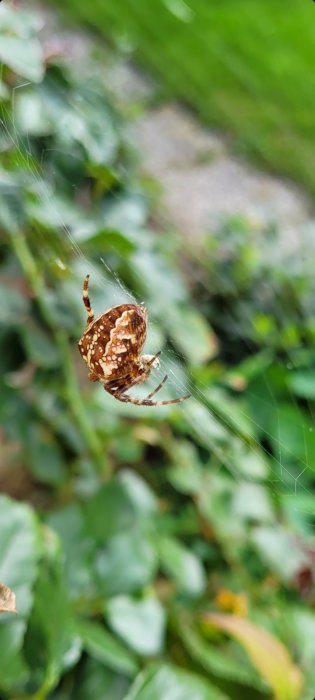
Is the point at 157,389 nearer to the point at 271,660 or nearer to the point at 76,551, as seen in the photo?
the point at 76,551

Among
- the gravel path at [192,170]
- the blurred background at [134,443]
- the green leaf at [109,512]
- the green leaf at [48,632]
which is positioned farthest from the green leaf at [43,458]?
the gravel path at [192,170]

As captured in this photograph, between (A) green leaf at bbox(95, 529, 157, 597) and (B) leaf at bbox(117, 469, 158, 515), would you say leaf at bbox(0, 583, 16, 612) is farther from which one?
(B) leaf at bbox(117, 469, 158, 515)

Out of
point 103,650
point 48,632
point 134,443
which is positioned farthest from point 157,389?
point 134,443

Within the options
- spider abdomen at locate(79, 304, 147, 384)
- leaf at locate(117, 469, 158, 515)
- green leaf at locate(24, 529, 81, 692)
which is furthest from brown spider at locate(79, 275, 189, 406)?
leaf at locate(117, 469, 158, 515)

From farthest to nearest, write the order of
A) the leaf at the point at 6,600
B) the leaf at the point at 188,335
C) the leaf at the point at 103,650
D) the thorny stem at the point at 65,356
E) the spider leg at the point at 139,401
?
1. the leaf at the point at 188,335
2. the thorny stem at the point at 65,356
3. the leaf at the point at 103,650
4. the spider leg at the point at 139,401
5. the leaf at the point at 6,600

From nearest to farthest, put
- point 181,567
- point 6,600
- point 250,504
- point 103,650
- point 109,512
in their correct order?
point 6,600 → point 103,650 → point 109,512 → point 181,567 → point 250,504

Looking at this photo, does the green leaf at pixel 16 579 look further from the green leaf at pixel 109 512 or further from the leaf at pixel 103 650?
the green leaf at pixel 109 512
